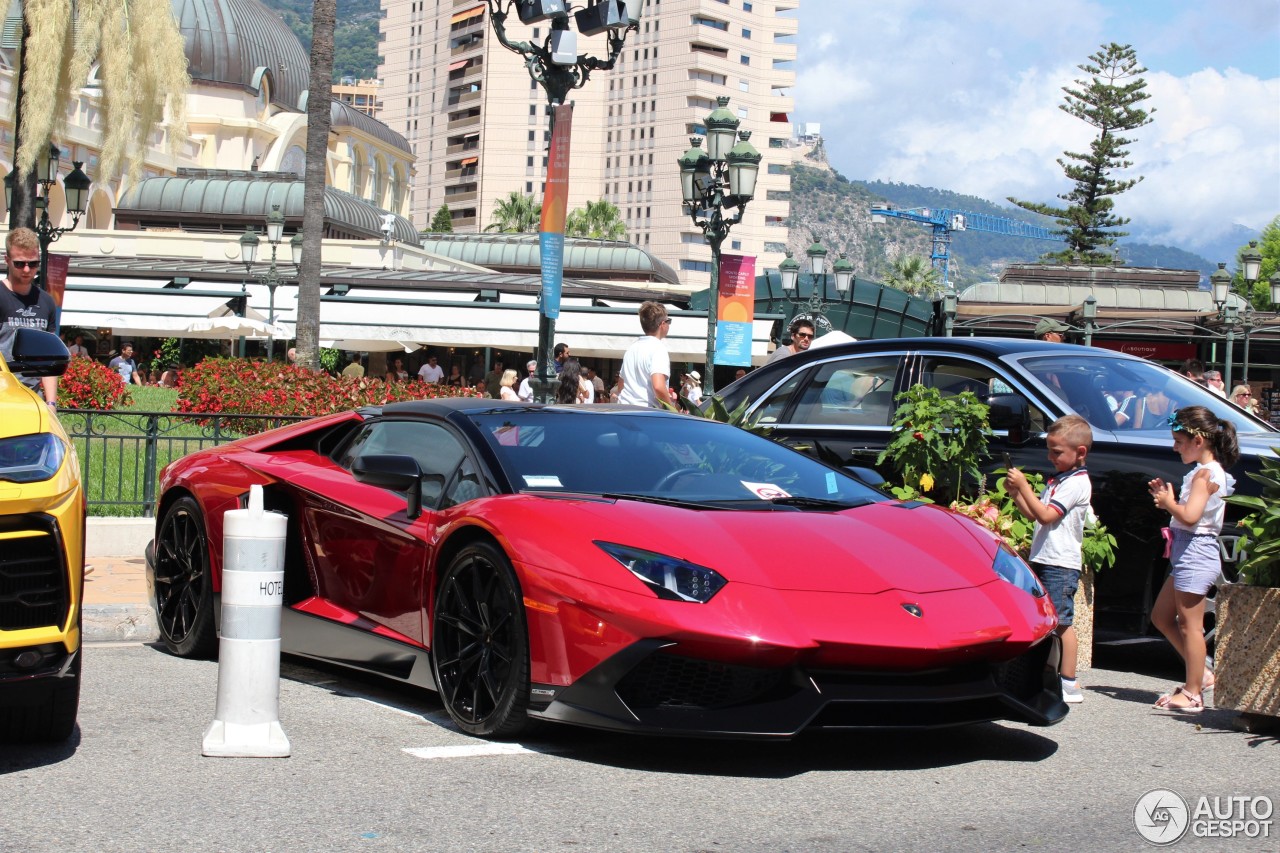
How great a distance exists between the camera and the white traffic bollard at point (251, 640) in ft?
17.5

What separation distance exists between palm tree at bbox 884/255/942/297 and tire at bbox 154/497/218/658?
95241 millimetres

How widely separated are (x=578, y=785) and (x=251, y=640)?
1.38m

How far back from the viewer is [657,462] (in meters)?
6.26

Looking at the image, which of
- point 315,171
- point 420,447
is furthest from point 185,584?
point 315,171

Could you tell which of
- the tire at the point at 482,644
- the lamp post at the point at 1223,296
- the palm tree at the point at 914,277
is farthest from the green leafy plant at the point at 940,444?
the palm tree at the point at 914,277

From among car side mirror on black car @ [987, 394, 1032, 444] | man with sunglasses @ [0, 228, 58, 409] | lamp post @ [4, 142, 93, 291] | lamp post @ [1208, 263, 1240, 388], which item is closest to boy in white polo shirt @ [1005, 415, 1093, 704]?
car side mirror on black car @ [987, 394, 1032, 444]

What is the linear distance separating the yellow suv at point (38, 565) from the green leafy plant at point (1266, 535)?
453cm

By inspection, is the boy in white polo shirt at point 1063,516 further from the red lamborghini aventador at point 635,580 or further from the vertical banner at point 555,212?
the vertical banner at point 555,212

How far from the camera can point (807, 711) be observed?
195 inches

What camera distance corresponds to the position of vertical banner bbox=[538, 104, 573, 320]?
570 inches

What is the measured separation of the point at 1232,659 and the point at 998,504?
214cm

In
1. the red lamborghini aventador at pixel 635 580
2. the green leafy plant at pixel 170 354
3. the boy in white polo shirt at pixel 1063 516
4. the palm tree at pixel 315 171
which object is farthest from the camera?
the green leafy plant at pixel 170 354

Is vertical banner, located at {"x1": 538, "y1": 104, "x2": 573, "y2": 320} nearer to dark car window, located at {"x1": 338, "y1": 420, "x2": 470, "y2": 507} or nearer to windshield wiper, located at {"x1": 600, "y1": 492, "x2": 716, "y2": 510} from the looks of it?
dark car window, located at {"x1": 338, "y1": 420, "x2": 470, "y2": 507}

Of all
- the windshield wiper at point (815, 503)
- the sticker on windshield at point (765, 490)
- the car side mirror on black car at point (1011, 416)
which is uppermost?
the car side mirror on black car at point (1011, 416)
